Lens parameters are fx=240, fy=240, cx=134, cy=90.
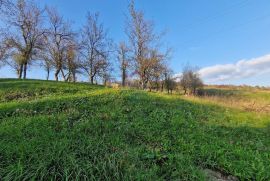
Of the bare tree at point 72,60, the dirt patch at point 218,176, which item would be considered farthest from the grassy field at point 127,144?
the bare tree at point 72,60

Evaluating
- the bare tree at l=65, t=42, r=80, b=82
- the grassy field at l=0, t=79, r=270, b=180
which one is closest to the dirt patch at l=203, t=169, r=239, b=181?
the grassy field at l=0, t=79, r=270, b=180

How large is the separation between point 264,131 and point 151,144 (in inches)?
173

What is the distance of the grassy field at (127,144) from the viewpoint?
360 cm

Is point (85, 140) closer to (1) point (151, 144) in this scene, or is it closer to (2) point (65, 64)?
(1) point (151, 144)

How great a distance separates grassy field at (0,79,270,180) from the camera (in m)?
3.60

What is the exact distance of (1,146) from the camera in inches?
175

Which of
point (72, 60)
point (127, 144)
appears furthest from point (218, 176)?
point (72, 60)

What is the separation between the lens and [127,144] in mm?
5086

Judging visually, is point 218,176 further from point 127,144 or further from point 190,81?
point 190,81

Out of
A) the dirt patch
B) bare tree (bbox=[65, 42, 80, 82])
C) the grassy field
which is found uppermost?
bare tree (bbox=[65, 42, 80, 82])

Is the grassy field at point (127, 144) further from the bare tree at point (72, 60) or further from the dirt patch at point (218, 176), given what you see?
the bare tree at point (72, 60)

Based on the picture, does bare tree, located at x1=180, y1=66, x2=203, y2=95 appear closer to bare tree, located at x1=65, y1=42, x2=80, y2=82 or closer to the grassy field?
bare tree, located at x1=65, y1=42, x2=80, y2=82

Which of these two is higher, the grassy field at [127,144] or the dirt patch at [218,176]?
the grassy field at [127,144]

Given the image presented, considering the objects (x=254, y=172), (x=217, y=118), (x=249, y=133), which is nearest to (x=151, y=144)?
(x=254, y=172)
